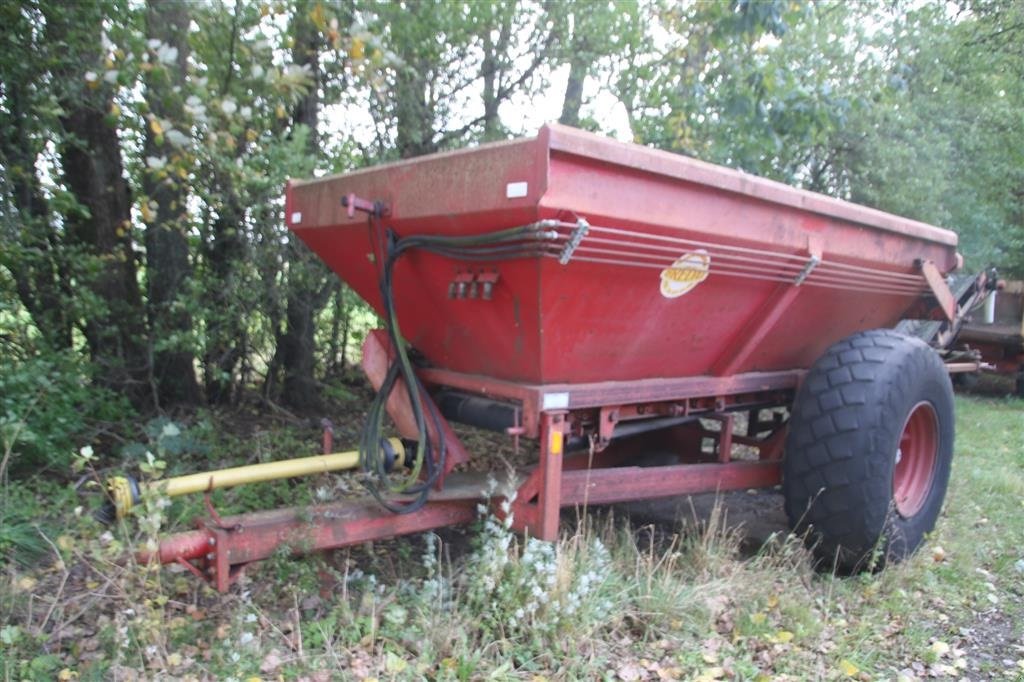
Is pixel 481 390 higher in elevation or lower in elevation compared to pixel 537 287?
lower

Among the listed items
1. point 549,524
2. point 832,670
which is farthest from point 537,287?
point 832,670

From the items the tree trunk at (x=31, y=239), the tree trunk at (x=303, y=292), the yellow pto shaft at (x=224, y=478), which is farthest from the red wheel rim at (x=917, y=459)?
the tree trunk at (x=31, y=239)

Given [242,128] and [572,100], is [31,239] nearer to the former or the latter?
[242,128]

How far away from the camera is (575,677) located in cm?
280

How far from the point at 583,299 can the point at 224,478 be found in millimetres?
1539

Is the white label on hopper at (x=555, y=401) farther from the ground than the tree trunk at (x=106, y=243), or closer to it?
closer to it

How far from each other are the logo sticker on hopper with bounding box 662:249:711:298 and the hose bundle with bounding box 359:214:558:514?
77 centimetres

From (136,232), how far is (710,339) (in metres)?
3.82

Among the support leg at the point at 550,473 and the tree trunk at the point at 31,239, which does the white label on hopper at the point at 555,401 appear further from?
the tree trunk at the point at 31,239

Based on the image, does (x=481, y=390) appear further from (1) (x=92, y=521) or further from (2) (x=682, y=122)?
(2) (x=682, y=122)

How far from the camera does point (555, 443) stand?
3.22 m

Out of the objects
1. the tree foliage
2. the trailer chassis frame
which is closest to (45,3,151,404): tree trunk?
the tree foliage

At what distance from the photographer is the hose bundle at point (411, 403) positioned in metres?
3.02

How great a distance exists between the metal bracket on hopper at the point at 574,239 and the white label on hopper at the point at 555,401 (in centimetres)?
66
